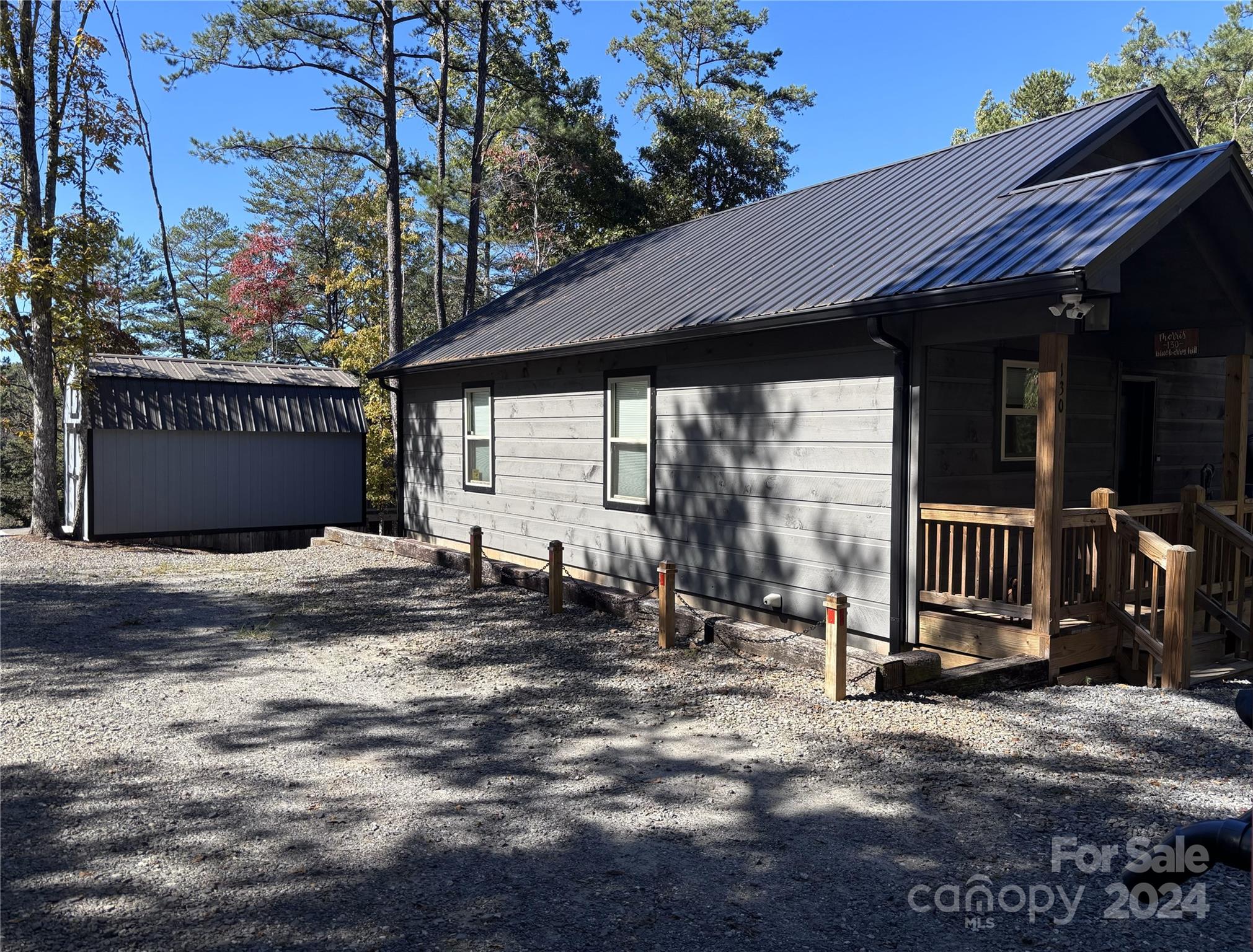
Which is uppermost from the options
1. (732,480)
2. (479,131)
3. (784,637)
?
(479,131)

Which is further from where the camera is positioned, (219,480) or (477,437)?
(219,480)

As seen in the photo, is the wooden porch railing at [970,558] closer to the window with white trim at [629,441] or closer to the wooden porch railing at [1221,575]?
the wooden porch railing at [1221,575]

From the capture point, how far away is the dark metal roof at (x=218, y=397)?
17.4 metres

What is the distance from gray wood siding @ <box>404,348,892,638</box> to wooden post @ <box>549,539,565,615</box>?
1099 millimetres

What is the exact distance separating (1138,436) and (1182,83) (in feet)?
98.0

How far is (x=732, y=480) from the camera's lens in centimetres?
932

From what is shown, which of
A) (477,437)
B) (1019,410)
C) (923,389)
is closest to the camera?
(923,389)

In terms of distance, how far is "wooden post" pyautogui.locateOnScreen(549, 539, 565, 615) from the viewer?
388 inches

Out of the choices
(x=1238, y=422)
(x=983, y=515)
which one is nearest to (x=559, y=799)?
(x=983, y=515)

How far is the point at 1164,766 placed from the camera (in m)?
5.32

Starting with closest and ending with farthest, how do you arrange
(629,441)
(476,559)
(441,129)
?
1. (629,441)
2. (476,559)
3. (441,129)

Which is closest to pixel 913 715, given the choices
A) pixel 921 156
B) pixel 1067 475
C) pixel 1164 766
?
pixel 1164 766

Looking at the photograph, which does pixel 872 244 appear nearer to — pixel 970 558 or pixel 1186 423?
pixel 970 558

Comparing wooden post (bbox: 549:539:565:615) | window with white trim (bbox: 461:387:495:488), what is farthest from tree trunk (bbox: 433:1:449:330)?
wooden post (bbox: 549:539:565:615)
